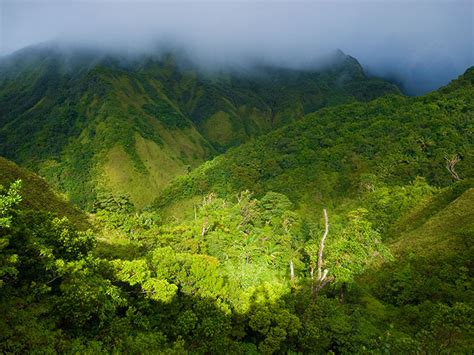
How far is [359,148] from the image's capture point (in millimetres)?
125688

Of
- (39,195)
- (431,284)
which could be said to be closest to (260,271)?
(431,284)

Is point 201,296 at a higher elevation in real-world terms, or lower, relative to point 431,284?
higher

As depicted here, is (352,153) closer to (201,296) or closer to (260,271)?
(260,271)

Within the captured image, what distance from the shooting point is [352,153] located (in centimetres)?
12400

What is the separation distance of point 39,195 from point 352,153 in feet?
341

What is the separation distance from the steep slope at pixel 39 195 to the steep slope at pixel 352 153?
A: 7342 cm

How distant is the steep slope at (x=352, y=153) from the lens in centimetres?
10819

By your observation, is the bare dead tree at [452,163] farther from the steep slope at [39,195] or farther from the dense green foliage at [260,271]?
the steep slope at [39,195]

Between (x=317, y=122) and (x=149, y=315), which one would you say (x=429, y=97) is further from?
(x=149, y=315)

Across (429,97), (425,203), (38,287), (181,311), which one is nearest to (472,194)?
(425,203)

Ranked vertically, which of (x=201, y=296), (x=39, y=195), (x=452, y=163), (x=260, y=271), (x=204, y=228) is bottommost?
(x=452, y=163)

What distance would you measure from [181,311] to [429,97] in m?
150

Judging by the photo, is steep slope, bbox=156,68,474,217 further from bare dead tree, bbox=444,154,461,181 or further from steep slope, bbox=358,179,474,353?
steep slope, bbox=358,179,474,353

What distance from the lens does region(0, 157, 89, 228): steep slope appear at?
4406 centimetres
